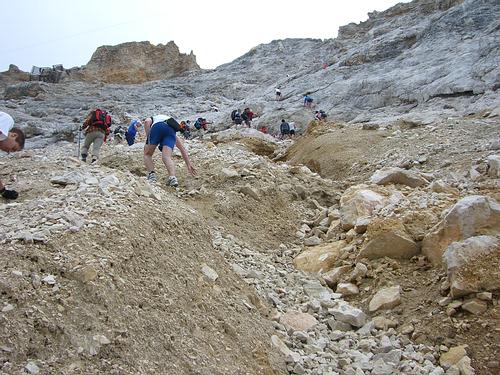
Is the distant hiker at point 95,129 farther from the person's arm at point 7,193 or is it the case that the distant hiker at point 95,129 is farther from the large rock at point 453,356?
the large rock at point 453,356

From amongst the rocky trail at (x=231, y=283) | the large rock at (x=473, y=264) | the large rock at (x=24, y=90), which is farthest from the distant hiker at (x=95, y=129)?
the large rock at (x=24, y=90)

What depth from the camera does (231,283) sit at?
188 inches

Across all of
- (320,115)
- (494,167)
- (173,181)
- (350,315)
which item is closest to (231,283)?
(350,315)

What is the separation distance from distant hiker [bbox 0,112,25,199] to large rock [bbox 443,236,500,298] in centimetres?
429

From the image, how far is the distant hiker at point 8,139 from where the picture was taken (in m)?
4.68

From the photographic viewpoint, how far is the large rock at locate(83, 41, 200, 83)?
66.6m

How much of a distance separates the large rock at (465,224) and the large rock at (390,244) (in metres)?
0.23

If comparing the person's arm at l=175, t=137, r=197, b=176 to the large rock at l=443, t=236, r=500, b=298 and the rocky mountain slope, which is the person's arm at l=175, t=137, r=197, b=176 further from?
the large rock at l=443, t=236, r=500, b=298

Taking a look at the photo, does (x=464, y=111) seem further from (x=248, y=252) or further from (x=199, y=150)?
(x=248, y=252)

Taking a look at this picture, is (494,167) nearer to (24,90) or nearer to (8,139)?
(8,139)

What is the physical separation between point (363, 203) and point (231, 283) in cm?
271

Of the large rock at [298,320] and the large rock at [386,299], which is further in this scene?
the large rock at [386,299]

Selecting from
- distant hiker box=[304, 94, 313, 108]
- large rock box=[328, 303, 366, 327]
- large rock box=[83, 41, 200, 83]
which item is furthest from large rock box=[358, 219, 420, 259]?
large rock box=[83, 41, 200, 83]

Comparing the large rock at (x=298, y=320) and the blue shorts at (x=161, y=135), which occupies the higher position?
the blue shorts at (x=161, y=135)
